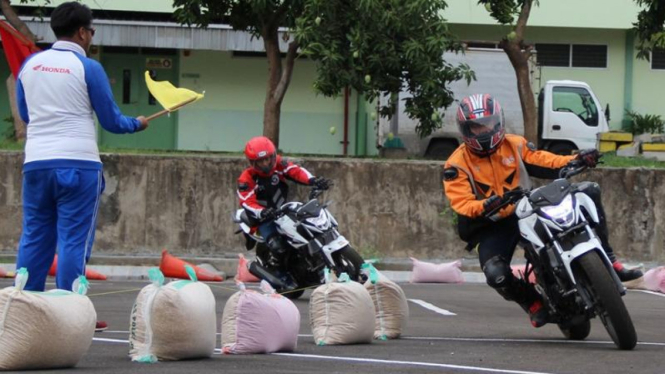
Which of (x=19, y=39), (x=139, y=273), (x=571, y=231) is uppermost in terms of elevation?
(x=19, y=39)

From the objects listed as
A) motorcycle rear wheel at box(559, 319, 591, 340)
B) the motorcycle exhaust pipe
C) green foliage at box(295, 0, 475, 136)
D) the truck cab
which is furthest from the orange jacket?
the truck cab

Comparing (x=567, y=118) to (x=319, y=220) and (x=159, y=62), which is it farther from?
(x=319, y=220)

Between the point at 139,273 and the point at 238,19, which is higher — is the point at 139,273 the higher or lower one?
the lower one

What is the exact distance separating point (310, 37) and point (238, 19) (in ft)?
9.13

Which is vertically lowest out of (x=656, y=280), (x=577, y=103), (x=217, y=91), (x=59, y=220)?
(x=656, y=280)

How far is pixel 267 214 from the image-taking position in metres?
12.3

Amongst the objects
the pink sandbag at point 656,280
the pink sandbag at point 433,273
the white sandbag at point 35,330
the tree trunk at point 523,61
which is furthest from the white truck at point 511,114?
the white sandbag at point 35,330

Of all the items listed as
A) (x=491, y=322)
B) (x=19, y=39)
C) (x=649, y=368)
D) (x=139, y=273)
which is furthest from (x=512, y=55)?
(x=649, y=368)

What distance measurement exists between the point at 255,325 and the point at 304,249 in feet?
15.1

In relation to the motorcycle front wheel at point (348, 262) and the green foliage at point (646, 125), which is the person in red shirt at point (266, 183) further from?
the green foliage at point (646, 125)

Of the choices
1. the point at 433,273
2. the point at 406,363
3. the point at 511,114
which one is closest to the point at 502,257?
the point at 406,363

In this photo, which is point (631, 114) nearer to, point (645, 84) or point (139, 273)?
point (645, 84)

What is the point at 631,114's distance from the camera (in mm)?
35188

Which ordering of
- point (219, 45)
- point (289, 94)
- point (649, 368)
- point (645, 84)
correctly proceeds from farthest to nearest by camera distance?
1. point (645, 84)
2. point (289, 94)
3. point (219, 45)
4. point (649, 368)
